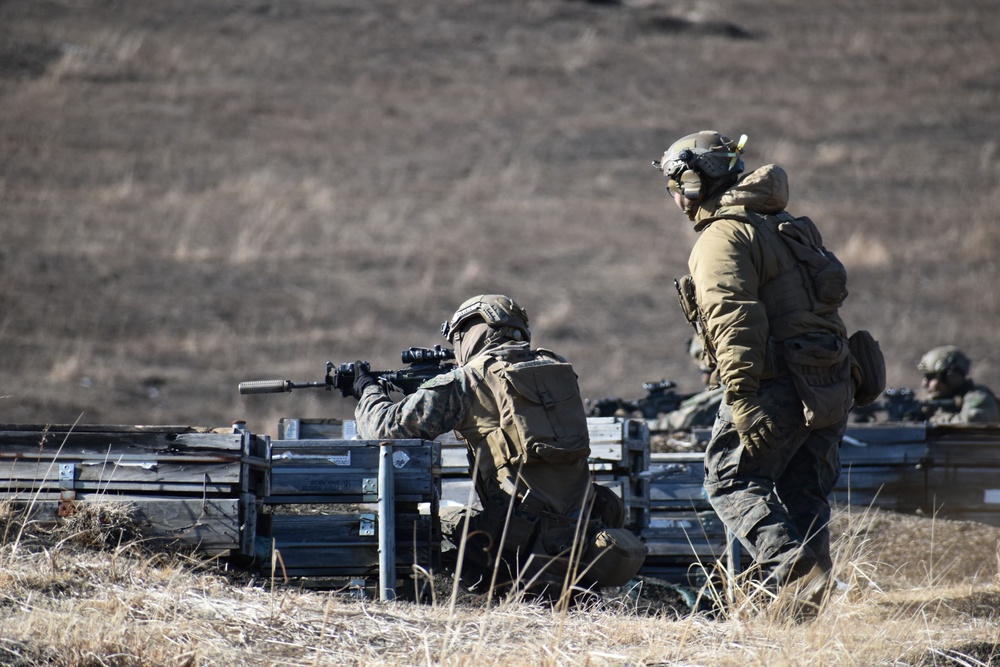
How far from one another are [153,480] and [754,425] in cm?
267

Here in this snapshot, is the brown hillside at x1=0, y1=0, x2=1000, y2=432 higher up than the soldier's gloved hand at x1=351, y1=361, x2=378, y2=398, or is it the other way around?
the brown hillside at x1=0, y1=0, x2=1000, y2=432

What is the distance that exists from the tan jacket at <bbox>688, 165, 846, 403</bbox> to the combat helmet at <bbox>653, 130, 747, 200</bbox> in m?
0.10

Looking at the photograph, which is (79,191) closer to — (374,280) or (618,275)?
(374,280)

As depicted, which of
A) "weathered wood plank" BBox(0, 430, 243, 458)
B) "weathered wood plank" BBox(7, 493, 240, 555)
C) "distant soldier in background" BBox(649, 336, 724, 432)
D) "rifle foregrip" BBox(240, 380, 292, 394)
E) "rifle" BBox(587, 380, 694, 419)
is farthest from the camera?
"rifle" BBox(587, 380, 694, 419)

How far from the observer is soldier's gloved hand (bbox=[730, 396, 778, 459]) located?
5.61m

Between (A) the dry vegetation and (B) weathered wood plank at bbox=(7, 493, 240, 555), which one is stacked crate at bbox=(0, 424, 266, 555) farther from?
(A) the dry vegetation

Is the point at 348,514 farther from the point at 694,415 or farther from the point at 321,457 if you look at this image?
the point at 694,415

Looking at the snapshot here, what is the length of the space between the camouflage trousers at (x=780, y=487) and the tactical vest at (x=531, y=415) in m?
0.71

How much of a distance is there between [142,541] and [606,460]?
2769 millimetres

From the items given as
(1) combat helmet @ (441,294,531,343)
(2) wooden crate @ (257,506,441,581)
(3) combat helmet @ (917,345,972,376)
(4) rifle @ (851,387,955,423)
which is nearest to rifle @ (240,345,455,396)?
(1) combat helmet @ (441,294,531,343)

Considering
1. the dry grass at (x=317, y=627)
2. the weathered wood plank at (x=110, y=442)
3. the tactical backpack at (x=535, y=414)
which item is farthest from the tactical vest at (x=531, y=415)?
the weathered wood plank at (x=110, y=442)

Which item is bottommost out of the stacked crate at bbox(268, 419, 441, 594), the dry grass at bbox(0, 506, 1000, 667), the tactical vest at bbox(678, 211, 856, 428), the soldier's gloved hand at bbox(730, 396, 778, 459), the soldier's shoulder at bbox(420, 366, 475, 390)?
the dry grass at bbox(0, 506, 1000, 667)

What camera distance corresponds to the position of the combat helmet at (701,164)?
240 inches

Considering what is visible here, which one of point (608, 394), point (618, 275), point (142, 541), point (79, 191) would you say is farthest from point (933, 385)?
point (79, 191)
